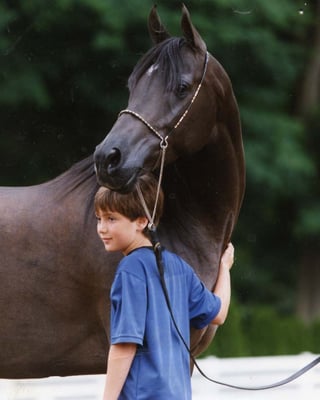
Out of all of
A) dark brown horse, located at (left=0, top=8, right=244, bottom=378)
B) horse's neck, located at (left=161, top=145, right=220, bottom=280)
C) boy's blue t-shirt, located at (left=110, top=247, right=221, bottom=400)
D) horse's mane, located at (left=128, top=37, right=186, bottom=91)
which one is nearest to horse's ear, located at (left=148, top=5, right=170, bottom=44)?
dark brown horse, located at (left=0, top=8, right=244, bottom=378)

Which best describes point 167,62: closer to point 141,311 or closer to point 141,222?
point 141,222

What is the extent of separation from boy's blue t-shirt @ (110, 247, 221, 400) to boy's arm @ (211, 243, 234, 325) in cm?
29

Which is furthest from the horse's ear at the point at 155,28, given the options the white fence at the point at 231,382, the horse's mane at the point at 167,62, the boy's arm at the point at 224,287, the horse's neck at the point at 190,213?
the white fence at the point at 231,382

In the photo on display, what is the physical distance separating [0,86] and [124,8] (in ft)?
4.93

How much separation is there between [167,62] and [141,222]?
0.90m

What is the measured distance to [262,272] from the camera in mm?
15219

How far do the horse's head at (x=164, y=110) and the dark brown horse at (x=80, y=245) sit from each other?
0.10 metres

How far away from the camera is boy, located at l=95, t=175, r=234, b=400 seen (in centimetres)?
350

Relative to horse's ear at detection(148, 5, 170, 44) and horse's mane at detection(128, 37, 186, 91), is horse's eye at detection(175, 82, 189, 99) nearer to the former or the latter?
horse's mane at detection(128, 37, 186, 91)

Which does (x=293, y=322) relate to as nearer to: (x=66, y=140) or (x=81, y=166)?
(x=66, y=140)

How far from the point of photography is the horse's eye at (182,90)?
432 centimetres

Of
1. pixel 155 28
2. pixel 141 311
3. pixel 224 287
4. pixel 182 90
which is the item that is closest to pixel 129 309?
pixel 141 311

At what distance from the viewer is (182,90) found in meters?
4.33

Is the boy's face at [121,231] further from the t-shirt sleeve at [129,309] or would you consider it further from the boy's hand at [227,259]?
the boy's hand at [227,259]
